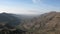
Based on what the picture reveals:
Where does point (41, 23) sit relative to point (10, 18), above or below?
below

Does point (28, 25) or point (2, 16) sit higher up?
point (2, 16)

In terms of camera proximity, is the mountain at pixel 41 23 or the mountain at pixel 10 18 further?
the mountain at pixel 10 18

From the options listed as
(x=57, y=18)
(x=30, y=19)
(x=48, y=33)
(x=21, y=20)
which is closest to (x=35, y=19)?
(x=30, y=19)

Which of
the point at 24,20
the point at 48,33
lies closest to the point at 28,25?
the point at 24,20

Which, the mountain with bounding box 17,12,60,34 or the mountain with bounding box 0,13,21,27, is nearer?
the mountain with bounding box 17,12,60,34

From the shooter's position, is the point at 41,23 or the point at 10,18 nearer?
the point at 41,23

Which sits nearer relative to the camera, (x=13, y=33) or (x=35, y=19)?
Result: (x=13, y=33)

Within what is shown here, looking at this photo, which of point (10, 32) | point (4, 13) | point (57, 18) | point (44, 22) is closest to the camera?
point (10, 32)

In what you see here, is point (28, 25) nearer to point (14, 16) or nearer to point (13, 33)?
point (14, 16)

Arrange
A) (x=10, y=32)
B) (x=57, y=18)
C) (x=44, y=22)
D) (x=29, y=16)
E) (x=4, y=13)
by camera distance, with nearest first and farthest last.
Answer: (x=10, y=32), (x=57, y=18), (x=44, y=22), (x=4, y=13), (x=29, y=16)

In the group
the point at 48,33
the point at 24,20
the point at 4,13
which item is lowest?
the point at 48,33
